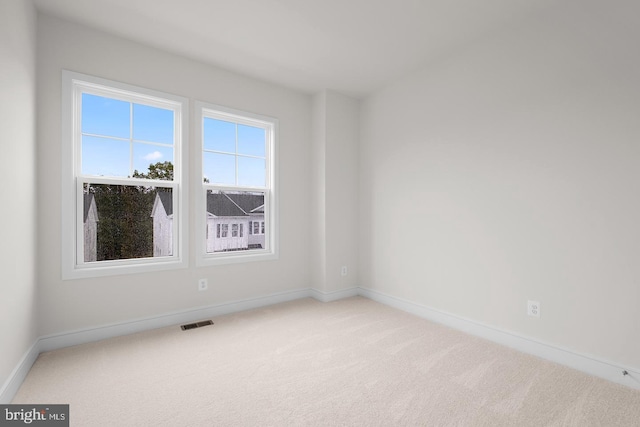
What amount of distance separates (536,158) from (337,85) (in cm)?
229

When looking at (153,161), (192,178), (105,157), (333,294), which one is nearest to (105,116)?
(105,157)

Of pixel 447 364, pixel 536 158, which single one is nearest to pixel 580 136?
pixel 536 158

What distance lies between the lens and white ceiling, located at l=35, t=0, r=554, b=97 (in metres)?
2.33

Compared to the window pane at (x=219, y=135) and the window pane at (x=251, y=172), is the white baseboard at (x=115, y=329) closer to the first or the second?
the window pane at (x=251, y=172)

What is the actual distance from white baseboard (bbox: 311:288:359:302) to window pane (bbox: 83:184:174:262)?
181cm

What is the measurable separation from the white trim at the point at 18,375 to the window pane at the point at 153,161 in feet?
5.19

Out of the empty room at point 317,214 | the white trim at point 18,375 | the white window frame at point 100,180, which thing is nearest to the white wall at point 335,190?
the empty room at point 317,214

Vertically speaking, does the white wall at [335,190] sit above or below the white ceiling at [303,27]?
below

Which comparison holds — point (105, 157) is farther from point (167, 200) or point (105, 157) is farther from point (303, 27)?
point (303, 27)

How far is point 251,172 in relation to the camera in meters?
3.66

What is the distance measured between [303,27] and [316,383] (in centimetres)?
280

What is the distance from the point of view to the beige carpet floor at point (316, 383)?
5.53 ft

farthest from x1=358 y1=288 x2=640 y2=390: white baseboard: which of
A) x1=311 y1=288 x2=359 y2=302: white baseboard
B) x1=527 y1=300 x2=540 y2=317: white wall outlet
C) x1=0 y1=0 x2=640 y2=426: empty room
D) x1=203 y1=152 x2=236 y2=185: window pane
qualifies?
x1=203 y1=152 x2=236 y2=185: window pane

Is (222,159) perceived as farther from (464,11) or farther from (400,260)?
(464,11)
